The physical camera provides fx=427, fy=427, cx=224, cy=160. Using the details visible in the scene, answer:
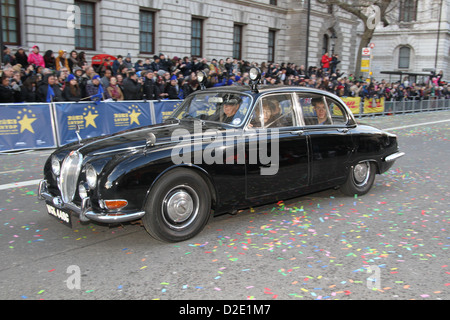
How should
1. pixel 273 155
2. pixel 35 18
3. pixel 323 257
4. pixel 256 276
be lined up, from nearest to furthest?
pixel 256 276 → pixel 323 257 → pixel 273 155 → pixel 35 18

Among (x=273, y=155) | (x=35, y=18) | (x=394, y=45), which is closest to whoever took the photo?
(x=273, y=155)

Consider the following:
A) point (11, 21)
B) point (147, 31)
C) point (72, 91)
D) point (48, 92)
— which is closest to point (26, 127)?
point (48, 92)

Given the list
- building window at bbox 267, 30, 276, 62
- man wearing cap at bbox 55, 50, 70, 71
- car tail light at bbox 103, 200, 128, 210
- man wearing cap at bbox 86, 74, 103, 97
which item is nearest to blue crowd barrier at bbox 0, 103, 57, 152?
man wearing cap at bbox 86, 74, 103, 97

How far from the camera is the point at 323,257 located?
430 centimetres

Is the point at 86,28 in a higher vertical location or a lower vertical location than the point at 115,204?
higher

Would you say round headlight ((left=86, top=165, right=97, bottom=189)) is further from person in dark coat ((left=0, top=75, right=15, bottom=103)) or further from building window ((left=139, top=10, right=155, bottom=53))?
building window ((left=139, top=10, right=155, bottom=53))

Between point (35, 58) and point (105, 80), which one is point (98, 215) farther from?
point (35, 58)

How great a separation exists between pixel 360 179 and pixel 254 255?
3.00 metres

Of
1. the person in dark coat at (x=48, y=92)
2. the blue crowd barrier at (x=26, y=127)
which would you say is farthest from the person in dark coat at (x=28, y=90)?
the blue crowd barrier at (x=26, y=127)

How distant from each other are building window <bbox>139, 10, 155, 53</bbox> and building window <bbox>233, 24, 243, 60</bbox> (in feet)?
25.5

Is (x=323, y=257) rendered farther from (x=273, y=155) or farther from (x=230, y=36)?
(x=230, y=36)

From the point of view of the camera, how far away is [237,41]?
31906 mm
